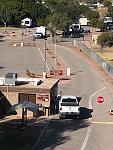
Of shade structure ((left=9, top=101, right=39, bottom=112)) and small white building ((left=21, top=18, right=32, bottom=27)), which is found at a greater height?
small white building ((left=21, top=18, right=32, bottom=27))

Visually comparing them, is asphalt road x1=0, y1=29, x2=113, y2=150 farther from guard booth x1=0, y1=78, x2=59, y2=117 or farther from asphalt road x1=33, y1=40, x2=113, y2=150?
guard booth x1=0, y1=78, x2=59, y2=117

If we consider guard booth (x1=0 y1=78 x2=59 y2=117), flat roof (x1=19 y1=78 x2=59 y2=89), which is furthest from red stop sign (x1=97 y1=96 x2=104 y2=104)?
guard booth (x1=0 y1=78 x2=59 y2=117)

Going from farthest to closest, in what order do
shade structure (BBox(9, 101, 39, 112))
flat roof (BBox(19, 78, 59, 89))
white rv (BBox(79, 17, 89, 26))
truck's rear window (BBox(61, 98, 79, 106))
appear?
white rv (BBox(79, 17, 89, 26))
flat roof (BBox(19, 78, 59, 89))
truck's rear window (BBox(61, 98, 79, 106))
shade structure (BBox(9, 101, 39, 112))

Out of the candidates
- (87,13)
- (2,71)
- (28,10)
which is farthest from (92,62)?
(87,13)

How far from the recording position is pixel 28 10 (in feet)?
409

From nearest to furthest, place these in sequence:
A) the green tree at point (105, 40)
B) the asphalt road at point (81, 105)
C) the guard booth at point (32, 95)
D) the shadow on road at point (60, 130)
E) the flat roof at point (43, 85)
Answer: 1. the shadow on road at point (60, 130)
2. the asphalt road at point (81, 105)
3. the guard booth at point (32, 95)
4. the flat roof at point (43, 85)
5. the green tree at point (105, 40)

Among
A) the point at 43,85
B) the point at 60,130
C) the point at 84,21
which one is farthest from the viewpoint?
the point at 84,21

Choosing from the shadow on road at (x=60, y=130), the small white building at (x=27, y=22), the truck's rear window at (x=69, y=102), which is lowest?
the shadow on road at (x=60, y=130)

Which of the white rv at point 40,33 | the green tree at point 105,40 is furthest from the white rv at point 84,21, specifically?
the green tree at point 105,40

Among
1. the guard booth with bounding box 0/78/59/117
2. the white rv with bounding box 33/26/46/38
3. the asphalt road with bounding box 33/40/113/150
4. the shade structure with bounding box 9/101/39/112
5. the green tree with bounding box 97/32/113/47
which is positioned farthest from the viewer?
the white rv with bounding box 33/26/46/38

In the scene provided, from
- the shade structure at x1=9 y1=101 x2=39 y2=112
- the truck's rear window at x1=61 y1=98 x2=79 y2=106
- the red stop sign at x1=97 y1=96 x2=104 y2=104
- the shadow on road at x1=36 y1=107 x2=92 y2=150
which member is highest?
the shade structure at x1=9 y1=101 x2=39 y2=112

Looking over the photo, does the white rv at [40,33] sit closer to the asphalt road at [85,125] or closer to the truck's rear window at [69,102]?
the asphalt road at [85,125]

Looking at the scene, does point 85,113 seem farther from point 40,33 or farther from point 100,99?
point 40,33

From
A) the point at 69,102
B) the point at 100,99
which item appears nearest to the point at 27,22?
the point at 100,99
